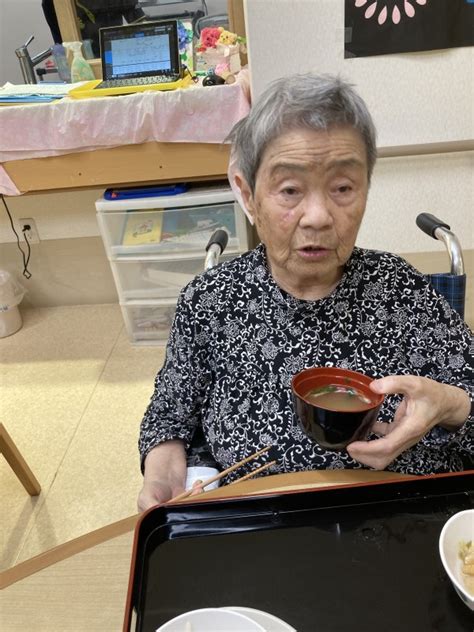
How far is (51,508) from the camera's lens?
5.95ft

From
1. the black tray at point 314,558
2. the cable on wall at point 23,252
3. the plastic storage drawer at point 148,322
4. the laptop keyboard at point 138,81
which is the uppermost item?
the laptop keyboard at point 138,81

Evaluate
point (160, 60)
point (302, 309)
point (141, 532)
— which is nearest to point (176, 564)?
point (141, 532)

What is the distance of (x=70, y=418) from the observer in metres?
2.24

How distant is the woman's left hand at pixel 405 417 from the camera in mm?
712

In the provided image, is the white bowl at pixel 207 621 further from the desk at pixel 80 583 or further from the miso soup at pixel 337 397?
the miso soup at pixel 337 397

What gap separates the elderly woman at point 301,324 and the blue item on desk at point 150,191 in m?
1.31

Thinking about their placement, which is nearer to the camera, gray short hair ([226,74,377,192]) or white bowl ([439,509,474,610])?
white bowl ([439,509,474,610])

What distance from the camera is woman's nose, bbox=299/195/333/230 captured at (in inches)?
32.4

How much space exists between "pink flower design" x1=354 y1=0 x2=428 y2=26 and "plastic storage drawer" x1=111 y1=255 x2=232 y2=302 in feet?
4.12

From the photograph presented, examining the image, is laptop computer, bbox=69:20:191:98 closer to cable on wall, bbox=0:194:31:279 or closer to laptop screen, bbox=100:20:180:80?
laptop screen, bbox=100:20:180:80

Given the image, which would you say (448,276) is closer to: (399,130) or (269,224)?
(269,224)

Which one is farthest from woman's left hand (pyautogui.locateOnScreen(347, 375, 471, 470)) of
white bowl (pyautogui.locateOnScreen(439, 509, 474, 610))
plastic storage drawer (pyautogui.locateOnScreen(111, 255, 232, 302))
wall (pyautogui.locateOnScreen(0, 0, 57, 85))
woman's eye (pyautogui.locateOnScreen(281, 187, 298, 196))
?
wall (pyautogui.locateOnScreen(0, 0, 57, 85))

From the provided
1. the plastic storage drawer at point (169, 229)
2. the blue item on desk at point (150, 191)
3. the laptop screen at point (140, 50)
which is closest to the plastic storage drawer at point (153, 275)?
the plastic storage drawer at point (169, 229)

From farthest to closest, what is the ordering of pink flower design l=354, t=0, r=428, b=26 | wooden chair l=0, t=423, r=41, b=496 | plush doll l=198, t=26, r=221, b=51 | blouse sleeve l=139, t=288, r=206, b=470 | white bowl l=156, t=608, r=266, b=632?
plush doll l=198, t=26, r=221, b=51 → wooden chair l=0, t=423, r=41, b=496 → pink flower design l=354, t=0, r=428, b=26 → blouse sleeve l=139, t=288, r=206, b=470 → white bowl l=156, t=608, r=266, b=632
